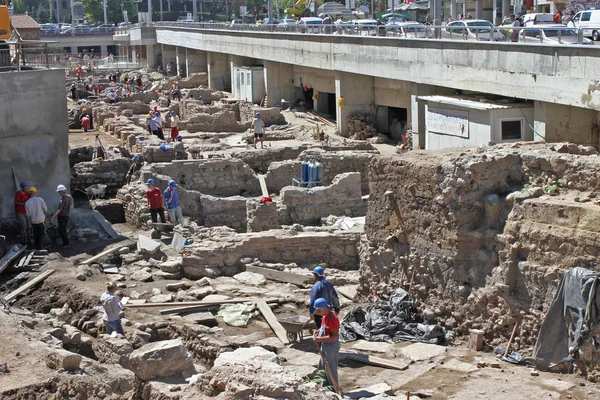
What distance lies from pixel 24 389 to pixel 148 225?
29.9 ft

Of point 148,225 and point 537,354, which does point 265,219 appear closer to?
point 148,225

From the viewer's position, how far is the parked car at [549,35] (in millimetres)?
20516

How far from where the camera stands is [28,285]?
47.5 feet

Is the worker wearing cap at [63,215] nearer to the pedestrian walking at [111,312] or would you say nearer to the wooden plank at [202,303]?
the wooden plank at [202,303]

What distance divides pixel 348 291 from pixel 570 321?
4.57 m

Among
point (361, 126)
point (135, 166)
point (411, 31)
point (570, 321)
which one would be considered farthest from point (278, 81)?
point (570, 321)

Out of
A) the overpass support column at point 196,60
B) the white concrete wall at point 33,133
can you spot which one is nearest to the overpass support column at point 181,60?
the overpass support column at point 196,60

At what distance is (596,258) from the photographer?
393 inches

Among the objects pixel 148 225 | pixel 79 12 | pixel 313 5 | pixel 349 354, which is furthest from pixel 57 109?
pixel 79 12

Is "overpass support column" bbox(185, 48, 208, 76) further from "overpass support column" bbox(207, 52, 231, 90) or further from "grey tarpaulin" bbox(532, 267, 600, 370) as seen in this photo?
"grey tarpaulin" bbox(532, 267, 600, 370)

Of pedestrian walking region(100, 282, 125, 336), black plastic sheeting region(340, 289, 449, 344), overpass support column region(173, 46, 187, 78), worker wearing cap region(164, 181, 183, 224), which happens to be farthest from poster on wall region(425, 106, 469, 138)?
overpass support column region(173, 46, 187, 78)

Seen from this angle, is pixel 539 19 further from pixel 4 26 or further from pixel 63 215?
pixel 63 215

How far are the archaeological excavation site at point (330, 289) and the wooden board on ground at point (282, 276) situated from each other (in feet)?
0.12

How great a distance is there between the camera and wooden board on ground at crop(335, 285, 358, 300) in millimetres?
13914
